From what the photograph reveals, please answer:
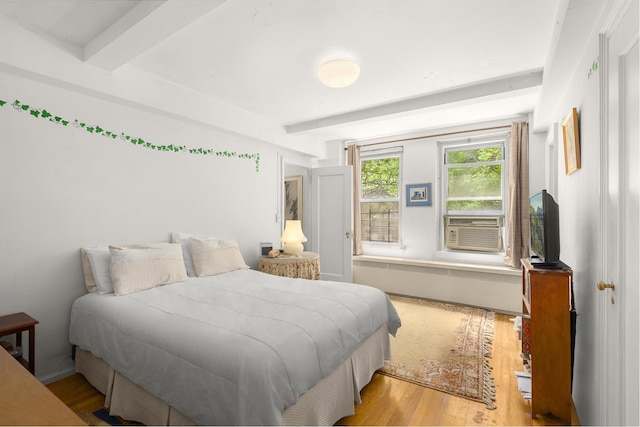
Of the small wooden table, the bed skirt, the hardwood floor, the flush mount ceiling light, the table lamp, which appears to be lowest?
the hardwood floor

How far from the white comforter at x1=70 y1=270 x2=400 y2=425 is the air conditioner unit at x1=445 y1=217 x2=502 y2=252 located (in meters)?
2.42

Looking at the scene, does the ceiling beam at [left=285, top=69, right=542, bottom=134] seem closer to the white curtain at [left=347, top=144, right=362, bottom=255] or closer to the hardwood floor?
the white curtain at [left=347, top=144, right=362, bottom=255]

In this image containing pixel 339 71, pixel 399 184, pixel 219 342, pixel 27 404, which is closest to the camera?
pixel 27 404

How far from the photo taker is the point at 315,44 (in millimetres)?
2381

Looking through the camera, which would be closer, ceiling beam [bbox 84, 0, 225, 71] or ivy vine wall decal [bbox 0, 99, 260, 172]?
ceiling beam [bbox 84, 0, 225, 71]

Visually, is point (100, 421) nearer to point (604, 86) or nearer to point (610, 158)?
point (610, 158)

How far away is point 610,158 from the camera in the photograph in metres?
1.53

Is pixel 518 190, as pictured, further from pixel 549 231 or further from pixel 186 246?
pixel 186 246

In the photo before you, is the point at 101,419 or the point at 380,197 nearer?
the point at 101,419

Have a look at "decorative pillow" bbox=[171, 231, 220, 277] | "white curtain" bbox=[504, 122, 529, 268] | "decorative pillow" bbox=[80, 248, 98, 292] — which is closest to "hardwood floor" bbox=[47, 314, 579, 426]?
"decorative pillow" bbox=[80, 248, 98, 292]

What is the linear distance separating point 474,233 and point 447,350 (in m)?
2.06

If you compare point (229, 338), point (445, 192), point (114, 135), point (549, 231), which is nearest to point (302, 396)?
point (229, 338)

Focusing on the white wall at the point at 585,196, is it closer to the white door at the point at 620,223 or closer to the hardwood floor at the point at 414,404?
the white door at the point at 620,223

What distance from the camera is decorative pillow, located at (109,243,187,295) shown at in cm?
238
